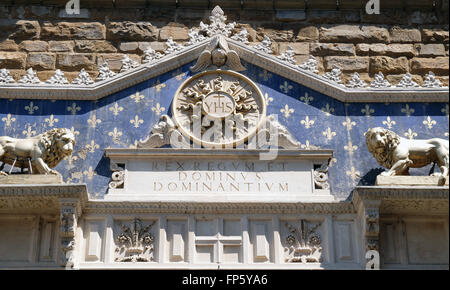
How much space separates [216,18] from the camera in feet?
46.7

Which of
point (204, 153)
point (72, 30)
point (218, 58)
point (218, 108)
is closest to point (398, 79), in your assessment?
point (218, 58)

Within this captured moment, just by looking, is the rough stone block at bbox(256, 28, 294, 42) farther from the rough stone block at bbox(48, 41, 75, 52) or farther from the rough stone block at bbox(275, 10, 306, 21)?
the rough stone block at bbox(48, 41, 75, 52)

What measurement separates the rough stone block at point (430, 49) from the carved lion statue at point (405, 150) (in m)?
2.50

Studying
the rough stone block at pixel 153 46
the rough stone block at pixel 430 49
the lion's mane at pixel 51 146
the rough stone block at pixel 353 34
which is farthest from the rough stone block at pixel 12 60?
the rough stone block at pixel 430 49

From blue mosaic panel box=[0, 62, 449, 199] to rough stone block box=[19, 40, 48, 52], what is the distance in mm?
1358

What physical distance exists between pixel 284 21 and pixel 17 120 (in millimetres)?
4552

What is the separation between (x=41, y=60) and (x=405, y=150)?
5.74 meters

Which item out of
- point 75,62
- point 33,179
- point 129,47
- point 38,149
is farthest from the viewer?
point 129,47

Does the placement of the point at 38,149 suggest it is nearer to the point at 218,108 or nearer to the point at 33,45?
the point at 218,108

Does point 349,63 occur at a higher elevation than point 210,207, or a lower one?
higher

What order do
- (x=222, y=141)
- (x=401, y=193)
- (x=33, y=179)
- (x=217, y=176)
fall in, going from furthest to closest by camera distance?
(x=222, y=141), (x=217, y=176), (x=33, y=179), (x=401, y=193)

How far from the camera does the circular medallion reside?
13.1 m

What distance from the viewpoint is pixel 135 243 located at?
39.7 ft

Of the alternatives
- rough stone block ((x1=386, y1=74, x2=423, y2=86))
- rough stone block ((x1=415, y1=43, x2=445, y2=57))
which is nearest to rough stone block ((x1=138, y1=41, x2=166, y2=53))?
rough stone block ((x1=386, y1=74, x2=423, y2=86))
